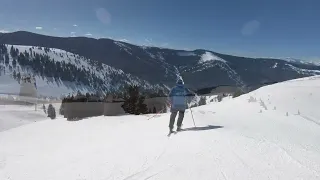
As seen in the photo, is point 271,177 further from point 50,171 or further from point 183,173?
point 50,171

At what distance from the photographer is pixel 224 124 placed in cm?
1457

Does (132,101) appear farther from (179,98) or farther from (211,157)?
(211,157)

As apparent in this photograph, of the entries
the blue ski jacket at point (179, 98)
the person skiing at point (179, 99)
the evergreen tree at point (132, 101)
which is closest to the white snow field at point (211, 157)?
the person skiing at point (179, 99)

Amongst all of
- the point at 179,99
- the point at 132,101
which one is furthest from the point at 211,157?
the point at 132,101

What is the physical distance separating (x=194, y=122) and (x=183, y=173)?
27.9 ft

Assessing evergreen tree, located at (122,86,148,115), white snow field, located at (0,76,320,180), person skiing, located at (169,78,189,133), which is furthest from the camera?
evergreen tree, located at (122,86,148,115)

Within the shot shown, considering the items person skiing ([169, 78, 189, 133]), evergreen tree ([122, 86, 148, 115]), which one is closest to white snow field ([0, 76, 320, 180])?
person skiing ([169, 78, 189, 133])

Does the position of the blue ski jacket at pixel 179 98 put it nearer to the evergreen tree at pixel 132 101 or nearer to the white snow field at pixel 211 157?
the white snow field at pixel 211 157

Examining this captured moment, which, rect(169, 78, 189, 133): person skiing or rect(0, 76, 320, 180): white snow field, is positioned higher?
rect(169, 78, 189, 133): person skiing

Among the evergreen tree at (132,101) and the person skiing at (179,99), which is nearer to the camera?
the person skiing at (179,99)

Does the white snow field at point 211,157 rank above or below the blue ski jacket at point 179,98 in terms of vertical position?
below

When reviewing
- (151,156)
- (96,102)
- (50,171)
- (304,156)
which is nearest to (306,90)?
(304,156)

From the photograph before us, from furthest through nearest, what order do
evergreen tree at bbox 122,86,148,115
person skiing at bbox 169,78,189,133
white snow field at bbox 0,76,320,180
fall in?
evergreen tree at bbox 122,86,148,115 < person skiing at bbox 169,78,189,133 < white snow field at bbox 0,76,320,180

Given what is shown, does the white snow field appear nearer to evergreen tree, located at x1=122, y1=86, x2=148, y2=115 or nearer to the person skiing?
the person skiing
